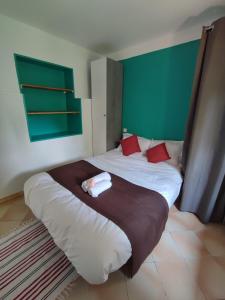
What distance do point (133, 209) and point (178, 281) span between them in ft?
2.36

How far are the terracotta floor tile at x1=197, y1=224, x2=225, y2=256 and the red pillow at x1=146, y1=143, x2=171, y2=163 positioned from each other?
1.06 m

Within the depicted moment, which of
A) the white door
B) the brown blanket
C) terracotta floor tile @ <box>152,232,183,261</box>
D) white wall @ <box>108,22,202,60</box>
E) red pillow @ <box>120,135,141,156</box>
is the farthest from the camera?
the white door

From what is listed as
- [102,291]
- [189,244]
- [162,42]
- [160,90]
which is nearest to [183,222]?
[189,244]

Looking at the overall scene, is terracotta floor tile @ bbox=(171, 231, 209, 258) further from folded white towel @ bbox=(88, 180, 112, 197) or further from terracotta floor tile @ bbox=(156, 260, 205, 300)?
folded white towel @ bbox=(88, 180, 112, 197)

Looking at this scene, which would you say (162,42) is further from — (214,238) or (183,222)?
(214,238)

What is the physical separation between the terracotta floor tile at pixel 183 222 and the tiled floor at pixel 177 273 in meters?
0.01

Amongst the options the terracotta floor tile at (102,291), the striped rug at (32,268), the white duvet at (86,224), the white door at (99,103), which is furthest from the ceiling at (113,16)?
the terracotta floor tile at (102,291)

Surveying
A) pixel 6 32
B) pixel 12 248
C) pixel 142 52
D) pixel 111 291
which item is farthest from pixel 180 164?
pixel 6 32

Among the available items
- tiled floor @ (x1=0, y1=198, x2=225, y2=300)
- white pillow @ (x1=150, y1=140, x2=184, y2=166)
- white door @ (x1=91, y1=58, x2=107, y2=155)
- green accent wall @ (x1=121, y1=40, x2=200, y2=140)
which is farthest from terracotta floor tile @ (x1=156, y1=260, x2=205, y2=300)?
white door @ (x1=91, y1=58, x2=107, y2=155)

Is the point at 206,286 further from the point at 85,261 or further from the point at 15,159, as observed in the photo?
the point at 15,159

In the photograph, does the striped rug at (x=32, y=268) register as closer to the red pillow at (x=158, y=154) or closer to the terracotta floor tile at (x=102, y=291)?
the terracotta floor tile at (x=102, y=291)

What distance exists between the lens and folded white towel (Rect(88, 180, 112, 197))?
1.47 meters

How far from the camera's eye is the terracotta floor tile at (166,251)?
1.46 m

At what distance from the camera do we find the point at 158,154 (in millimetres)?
2369
